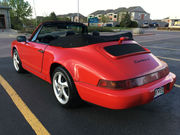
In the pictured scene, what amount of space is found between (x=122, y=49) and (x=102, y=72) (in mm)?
726

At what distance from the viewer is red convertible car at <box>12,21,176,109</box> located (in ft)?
7.25

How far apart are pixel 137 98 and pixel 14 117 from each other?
6.25 ft

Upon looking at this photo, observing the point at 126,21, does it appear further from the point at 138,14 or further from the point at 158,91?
the point at 158,91

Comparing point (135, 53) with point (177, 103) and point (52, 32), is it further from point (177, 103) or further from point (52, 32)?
point (52, 32)

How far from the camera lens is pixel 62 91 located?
2.90m

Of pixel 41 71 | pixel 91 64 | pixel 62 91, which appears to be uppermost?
pixel 91 64

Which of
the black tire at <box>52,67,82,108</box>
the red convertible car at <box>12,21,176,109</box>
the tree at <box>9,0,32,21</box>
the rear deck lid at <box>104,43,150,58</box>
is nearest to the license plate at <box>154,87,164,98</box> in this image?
the red convertible car at <box>12,21,176,109</box>

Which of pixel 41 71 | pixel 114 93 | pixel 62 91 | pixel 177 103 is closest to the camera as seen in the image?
pixel 114 93

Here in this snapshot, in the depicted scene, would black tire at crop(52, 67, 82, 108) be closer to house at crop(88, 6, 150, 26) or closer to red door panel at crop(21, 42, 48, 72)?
red door panel at crop(21, 42, 48, 72)

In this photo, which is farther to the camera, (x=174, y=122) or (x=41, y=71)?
(x=41, y=71)

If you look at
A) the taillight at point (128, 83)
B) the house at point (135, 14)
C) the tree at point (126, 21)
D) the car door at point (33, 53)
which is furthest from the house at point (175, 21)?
the taillight at point (128, 83)

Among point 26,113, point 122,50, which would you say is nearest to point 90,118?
point 26,113

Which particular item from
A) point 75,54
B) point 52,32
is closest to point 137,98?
point 75,54

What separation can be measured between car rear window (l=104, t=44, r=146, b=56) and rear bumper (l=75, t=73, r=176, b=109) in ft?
2.12
